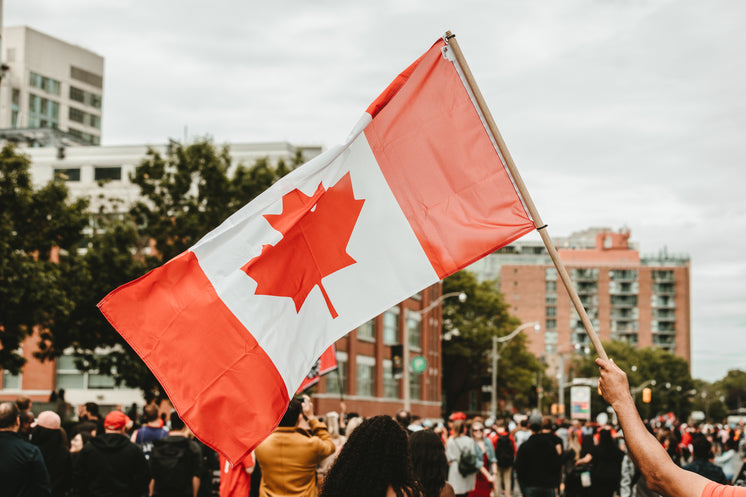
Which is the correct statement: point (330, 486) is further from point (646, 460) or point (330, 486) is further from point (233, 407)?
point (233, 407)

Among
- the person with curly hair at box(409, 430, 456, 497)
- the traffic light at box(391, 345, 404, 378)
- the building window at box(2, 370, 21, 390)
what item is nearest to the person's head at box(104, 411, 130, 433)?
the person with curly hair at box(409, 430, 456, 497)

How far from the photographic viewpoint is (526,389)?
3526 inches

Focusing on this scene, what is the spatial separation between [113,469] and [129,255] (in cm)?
2423

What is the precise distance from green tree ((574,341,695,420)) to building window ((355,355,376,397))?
71.0m

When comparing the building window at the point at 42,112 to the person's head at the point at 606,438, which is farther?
the building window at the point at 42,112

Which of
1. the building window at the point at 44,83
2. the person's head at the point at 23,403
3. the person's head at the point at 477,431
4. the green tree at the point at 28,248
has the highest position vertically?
the building window at the point at 44,83

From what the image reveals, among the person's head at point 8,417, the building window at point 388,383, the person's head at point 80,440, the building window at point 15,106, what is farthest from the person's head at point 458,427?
the building window at point 15,106

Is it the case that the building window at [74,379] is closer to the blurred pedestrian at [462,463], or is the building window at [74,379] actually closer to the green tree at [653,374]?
the blurred pedestrian at [462,463]

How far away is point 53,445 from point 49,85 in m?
110

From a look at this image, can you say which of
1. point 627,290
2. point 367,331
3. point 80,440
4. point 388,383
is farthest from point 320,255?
point 627,290

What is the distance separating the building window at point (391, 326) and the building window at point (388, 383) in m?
1.37

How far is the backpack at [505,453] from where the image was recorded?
2114cm

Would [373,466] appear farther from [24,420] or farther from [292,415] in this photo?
[24,420]

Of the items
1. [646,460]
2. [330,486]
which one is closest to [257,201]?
[330,486]
